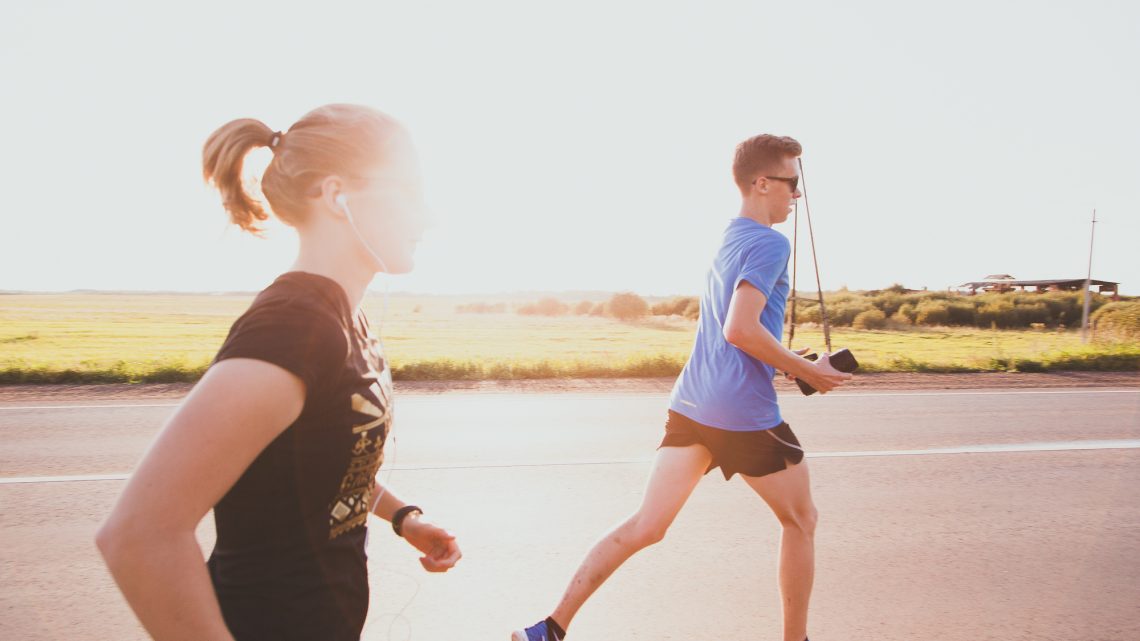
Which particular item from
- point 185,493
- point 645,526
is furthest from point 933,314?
point 185,493

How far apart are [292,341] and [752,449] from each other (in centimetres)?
199

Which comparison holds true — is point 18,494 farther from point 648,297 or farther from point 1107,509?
point 648,297

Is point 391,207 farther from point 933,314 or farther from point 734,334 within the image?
point 933,314

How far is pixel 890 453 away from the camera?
6.68 meters

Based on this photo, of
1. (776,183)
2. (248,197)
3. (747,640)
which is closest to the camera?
(248,197)

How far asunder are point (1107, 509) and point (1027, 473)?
3.31 feet

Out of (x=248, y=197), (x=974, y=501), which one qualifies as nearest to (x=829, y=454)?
(x=974, y=501)

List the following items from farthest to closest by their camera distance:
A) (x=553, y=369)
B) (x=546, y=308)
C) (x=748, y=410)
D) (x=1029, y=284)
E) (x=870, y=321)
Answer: (x=1029, y=284) < (x=546, y=308) < (x=870, y=321) < (x=553, y=369) < (x=748, y=410)

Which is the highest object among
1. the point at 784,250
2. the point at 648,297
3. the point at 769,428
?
the point at 784,250

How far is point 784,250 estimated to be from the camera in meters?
2.60

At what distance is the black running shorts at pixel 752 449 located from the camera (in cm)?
261

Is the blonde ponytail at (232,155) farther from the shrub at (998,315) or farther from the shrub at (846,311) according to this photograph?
the shrub at (998,315)

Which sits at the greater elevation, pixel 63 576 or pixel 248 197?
pixel 248 197

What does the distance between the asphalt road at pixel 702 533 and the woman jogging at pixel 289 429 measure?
688 millimetres
